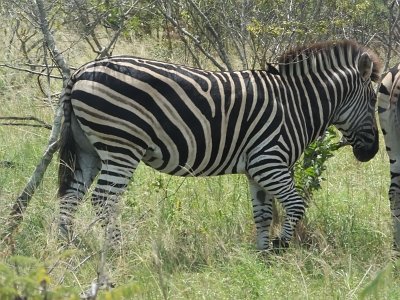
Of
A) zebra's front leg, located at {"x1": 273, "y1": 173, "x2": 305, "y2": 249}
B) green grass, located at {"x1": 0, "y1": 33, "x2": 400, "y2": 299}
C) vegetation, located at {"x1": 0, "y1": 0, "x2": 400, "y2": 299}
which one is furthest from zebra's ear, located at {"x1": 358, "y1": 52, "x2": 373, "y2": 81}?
zebra's front leg, located at {"x1": 273, "y1": 173, "x2": 305, "y2": 249}

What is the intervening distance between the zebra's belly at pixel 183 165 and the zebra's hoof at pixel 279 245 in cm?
61

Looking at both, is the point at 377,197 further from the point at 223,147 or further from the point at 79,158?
the point at 79,158

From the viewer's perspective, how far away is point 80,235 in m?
5.24

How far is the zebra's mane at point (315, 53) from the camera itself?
653 cm

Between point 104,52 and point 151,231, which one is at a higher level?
point 104,52

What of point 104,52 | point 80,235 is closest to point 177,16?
point 104,52

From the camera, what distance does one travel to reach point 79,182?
618 centimetres

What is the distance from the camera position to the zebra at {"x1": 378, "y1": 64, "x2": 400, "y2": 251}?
619cm

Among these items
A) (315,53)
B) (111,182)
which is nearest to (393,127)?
(315,53)

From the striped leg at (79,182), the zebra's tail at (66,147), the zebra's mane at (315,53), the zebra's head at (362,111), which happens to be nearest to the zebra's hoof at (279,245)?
the zebra's head at (362,111)

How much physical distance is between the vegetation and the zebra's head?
0.78 ft

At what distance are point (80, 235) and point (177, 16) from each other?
131 inches

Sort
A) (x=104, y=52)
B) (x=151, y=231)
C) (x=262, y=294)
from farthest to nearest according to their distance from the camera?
(x=104, y=52) < (x=151, y=231) < (x=262, y=294)

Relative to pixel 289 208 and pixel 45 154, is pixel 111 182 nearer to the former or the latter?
pixel 45 154
